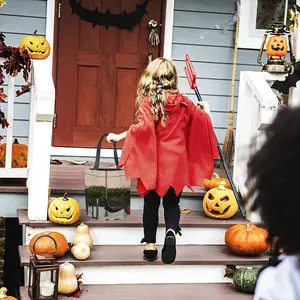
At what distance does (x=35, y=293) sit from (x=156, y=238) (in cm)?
116

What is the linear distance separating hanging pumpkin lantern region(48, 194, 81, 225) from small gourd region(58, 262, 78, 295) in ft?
1.57

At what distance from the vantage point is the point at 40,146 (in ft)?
15.9

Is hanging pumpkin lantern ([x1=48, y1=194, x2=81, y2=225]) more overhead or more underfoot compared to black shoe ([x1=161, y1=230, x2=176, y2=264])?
more overhead

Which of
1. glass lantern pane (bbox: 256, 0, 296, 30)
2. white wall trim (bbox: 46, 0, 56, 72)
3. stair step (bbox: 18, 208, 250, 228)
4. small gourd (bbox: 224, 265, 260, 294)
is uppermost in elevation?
glass lantern pane (bbox: 256, 0, 296, 30)

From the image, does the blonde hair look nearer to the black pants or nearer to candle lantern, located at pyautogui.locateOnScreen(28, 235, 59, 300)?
the black pants

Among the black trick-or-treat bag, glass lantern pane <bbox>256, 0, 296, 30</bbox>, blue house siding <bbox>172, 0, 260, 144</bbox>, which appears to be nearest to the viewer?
the black trick-or-treat bag

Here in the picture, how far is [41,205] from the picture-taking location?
494 cm

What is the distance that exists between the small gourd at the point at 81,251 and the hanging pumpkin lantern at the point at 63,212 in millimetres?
277

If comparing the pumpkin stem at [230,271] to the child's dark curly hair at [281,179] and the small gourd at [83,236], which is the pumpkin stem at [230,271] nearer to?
the small gourd at [83,236]

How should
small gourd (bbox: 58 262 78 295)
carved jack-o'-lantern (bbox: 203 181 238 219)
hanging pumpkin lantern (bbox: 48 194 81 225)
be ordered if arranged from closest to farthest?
small gourd (bbox: 58 262 78 295) → hanging pumpkin lantern (bbox: 48 194 81 225) → carved jack-o'-lantern (bbox: 203 181 238 219)

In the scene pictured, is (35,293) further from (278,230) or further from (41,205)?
(278,230)

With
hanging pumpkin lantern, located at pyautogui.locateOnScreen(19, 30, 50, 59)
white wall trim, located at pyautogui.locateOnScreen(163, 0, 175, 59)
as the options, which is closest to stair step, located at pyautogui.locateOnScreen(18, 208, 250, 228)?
hanging pumpkin lantern, located at pyautogui.locateOnScreen(19, 30, 50, 59)

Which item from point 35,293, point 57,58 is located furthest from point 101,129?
point 35,293

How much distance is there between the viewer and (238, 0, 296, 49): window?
286 inches
